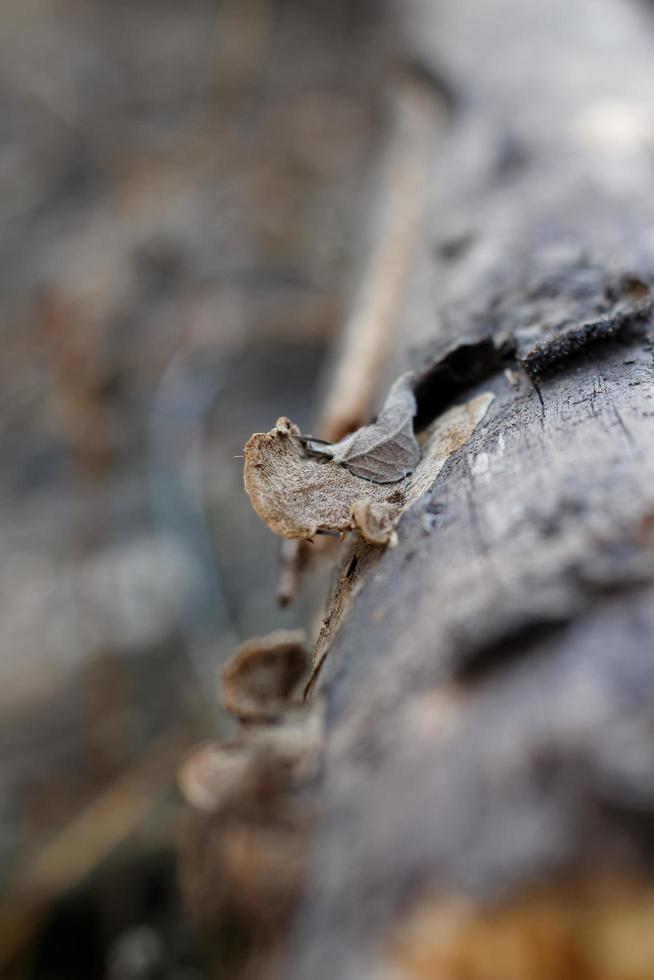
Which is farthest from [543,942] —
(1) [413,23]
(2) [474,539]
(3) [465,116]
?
(1) [413,23]

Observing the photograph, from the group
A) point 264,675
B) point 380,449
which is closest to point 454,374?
point 380,449

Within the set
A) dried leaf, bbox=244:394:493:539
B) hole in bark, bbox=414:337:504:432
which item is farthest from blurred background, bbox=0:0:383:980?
dried leaf, bbox=244:394:493:539

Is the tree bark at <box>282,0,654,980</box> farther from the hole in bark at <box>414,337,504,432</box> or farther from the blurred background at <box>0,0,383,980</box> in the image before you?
the blurred background at <box>0,0,383,980</box>

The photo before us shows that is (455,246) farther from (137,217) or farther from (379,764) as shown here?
(137,217)

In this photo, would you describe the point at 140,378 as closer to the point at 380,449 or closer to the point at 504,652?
the point at 380,449

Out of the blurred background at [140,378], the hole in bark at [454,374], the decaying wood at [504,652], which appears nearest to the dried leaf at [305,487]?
the decaying wood at [504,652]

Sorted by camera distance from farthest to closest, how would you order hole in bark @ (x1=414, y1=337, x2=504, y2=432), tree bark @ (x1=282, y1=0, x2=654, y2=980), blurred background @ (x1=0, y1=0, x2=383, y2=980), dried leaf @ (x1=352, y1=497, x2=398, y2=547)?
blurred background @ (x1=0, y1=0, x2=383, y2=980), hole in bark @ (x1=414, y1=337, x2=504, y2=432), dried leaf @ (x1=352, y1=497, x2=398, y2=547), tree bark @ (x1=282, y1=0, x2=654, y2=980)

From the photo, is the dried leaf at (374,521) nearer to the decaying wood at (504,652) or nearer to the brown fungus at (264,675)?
the decaying wood at (504,652)
